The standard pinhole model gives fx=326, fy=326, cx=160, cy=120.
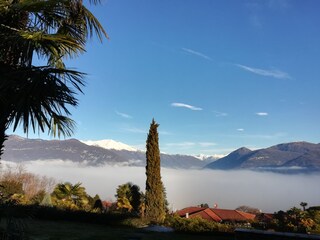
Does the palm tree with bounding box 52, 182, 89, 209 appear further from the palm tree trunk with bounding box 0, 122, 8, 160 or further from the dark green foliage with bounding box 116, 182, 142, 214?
the palm tree trunk with bounding box 0, 122, 8, 160

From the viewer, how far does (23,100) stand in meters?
4.29

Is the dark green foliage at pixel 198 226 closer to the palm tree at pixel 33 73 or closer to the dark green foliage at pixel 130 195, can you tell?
the palm tree at pixel 33 73

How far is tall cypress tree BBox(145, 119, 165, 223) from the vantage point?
26688 mm

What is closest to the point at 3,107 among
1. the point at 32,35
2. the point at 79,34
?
the point at 32,35

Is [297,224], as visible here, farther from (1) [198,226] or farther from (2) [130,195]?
(2) [130,195]

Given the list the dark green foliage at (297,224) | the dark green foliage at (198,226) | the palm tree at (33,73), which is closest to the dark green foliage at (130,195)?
the dark green foliage at (198,226)

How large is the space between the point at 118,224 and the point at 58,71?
16.2 m

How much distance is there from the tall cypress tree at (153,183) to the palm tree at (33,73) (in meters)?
21.2

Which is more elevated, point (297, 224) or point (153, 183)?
point (153, 183)

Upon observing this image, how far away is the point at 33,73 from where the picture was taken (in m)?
4.64

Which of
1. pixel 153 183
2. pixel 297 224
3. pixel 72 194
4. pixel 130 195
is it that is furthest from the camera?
pixel 130 195

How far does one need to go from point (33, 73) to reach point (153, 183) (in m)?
23.5

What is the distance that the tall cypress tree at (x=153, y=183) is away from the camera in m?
26.7

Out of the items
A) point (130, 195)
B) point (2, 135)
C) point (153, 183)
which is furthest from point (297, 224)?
point (130, 195)
